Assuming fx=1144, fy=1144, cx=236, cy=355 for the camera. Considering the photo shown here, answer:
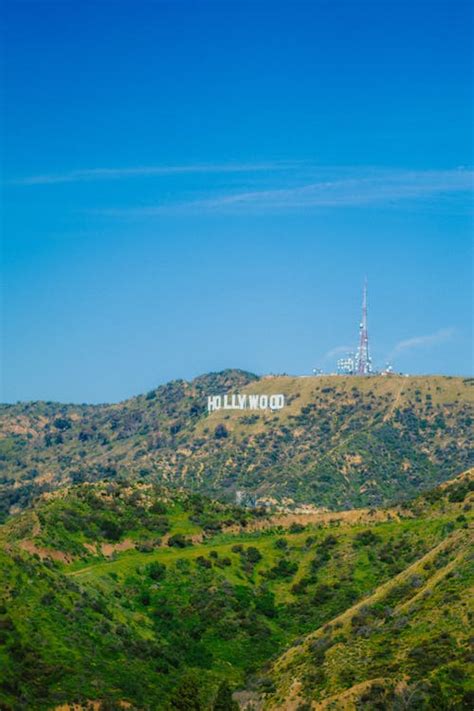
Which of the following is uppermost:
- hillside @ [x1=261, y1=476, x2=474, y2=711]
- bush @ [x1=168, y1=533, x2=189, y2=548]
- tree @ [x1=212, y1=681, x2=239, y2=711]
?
bush @ [x1=168, y1=533, x2=189, y2=548]

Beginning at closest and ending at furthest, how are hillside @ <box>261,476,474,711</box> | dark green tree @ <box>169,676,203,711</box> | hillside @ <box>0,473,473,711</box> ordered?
hillside @ <box>261,476,474,711</box>
dark green tree @ <box>169,676,203,711</box>
hillside @ <box>0,473,473,711</box>

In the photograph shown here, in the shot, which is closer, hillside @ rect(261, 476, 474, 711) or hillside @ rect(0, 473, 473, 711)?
hillside @ rect(261, 476, 474, 711)

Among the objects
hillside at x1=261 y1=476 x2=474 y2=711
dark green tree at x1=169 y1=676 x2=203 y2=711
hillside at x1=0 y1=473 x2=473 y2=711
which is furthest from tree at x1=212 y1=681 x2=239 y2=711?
hillside at x1=261 y1=476 x2=474 y2=711

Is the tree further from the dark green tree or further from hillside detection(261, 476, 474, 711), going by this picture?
hillside detection(261, 476, 474, 711)

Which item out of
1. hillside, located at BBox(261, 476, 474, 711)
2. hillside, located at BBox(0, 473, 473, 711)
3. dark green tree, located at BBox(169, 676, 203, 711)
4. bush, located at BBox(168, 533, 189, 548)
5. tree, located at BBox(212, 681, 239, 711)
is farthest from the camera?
bush, located at BBox(168, 533, 189, 548)

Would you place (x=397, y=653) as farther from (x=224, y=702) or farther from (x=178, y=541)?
(x=178, y=541)

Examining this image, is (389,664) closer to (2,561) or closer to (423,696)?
(423,696)

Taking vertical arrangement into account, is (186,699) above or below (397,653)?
below

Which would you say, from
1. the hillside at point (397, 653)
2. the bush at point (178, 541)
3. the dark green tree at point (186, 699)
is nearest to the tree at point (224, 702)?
the dark green tree at point (186, 699)

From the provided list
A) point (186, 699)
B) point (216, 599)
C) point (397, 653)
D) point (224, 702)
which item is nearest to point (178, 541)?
point (216, 599)
